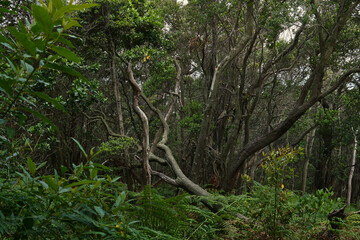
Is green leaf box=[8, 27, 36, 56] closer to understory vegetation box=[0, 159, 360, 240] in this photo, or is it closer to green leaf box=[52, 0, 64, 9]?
green leaf box=[52, 0, 64, 9]

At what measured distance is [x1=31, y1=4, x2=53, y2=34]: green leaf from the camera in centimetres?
81

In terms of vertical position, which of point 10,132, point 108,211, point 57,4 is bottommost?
point 108,211

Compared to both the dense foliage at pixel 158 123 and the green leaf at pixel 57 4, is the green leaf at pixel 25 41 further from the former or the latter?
the green leaf at pixel 57 4

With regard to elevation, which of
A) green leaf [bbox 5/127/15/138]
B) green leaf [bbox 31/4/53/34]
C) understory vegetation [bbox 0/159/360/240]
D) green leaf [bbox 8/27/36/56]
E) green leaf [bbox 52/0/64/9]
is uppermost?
green leaf [bbox 52/0/64/9]

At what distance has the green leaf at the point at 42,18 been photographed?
31.7 inches

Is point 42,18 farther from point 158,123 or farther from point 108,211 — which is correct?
point 158,123

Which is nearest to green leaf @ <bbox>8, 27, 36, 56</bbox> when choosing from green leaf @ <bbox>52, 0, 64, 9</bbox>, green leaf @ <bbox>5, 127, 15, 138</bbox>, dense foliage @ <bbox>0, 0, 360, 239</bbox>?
dense foliage @ <bbox>0, 0, 360, 239</bbox>

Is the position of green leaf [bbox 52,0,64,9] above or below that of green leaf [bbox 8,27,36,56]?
above

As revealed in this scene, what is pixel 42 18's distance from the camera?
2.70 ft

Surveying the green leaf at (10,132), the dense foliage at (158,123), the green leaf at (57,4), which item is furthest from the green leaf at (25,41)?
the green leaf at (10,132)

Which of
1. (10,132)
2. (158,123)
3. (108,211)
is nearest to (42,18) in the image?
(10,132)

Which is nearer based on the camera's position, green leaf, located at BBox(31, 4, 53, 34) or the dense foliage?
green leaf, located at BBox(31, 4, 53, 34)

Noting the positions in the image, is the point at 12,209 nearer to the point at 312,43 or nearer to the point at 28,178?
the point at 28,178

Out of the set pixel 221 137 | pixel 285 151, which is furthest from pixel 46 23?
pixel 221 137
